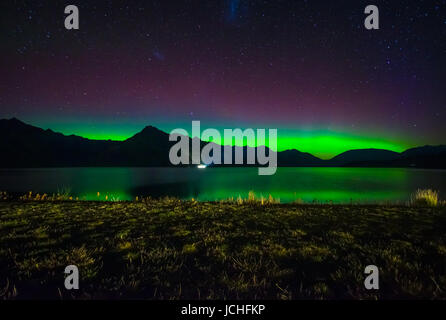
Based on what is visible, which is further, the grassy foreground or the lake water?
the lake water

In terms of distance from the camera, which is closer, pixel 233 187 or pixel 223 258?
pixel 223 258

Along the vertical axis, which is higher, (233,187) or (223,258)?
(223,258)

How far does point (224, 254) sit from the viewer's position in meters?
5.08

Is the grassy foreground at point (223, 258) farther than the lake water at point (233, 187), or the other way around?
the lake water at point (233, 187)

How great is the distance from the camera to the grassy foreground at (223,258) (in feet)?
12.2

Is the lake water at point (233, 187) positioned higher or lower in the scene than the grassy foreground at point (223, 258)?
lower

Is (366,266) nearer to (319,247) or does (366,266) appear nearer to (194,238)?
(319,247)

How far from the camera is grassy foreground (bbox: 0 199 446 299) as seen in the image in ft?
12.2

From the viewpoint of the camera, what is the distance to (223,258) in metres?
4.91

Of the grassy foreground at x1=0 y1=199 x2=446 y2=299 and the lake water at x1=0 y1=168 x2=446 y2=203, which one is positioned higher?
the grassy foreground at x1=0 y1=199 x2=446 y2=299

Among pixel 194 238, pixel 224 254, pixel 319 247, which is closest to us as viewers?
pixel 224 254
